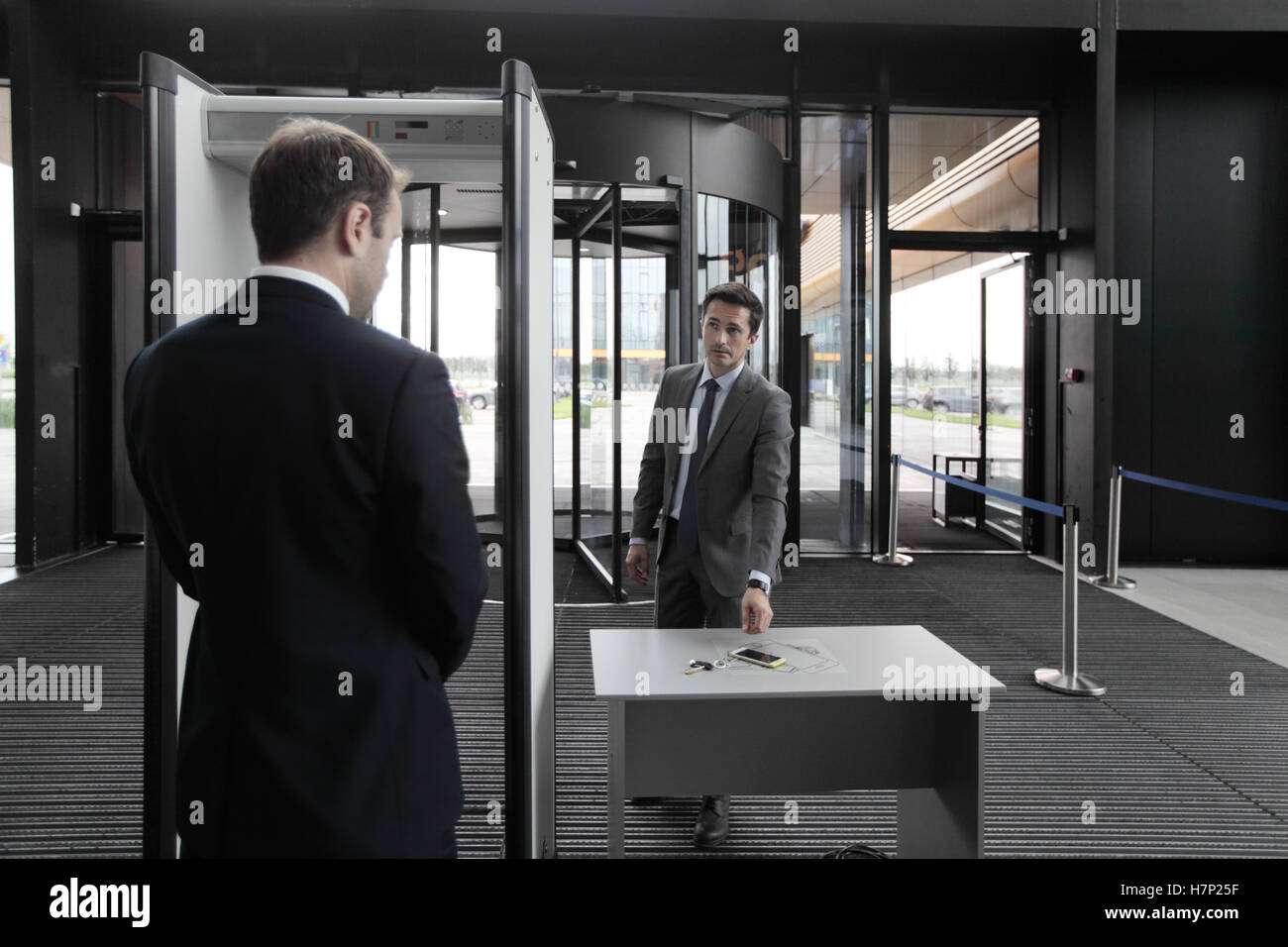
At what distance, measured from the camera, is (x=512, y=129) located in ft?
6.46

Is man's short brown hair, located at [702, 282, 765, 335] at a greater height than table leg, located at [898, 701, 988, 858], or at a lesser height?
greater

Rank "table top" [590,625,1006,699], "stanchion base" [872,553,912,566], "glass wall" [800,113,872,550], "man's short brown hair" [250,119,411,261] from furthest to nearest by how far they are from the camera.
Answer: "glass wall" [800,113,872,550]
"stanchion base" [872,553,912,566]
"table top" [590,625,1006,699]
"man's short brown hair" [250,119,411,261]

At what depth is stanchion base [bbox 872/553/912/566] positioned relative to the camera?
25.0ft

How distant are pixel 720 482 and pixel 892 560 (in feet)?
16.1

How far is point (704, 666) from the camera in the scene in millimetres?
2451

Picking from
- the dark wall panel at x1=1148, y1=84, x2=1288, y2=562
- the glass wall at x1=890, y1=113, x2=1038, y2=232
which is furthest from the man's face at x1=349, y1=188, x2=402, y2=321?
the dark wall panel at x1=1148, y1=84, x2=1288, y2=562

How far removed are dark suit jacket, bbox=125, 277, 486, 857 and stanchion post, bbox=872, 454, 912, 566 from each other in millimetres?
6615

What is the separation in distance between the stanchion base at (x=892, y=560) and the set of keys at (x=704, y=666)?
17.8ft

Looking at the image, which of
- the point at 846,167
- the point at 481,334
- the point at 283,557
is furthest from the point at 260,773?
the point at 846,167

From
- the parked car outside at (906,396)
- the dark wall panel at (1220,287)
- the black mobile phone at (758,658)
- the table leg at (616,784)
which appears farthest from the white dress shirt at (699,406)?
the dark wall panel at (1220,287)

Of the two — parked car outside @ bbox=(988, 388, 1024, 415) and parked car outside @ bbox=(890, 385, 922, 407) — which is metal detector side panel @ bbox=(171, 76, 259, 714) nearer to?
parked car outside @ bbox=(890, 385, 922, 407)

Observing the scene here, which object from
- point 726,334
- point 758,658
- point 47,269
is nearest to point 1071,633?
point 726,334
